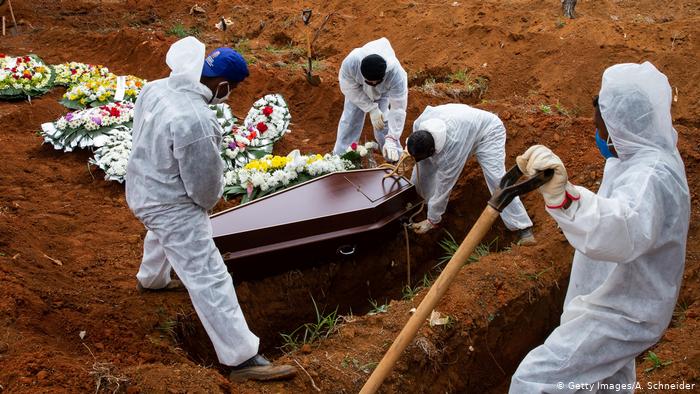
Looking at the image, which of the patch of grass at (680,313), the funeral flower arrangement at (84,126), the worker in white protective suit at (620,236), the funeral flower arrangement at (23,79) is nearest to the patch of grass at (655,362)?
the patch of grass at (680,313)

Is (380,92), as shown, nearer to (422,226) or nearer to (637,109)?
(422,226)

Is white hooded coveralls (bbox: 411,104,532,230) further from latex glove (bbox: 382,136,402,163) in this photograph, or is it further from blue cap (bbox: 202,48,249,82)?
blue cap (bbox: 202,48,249,82)

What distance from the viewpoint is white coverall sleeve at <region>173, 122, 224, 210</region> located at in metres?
3.43

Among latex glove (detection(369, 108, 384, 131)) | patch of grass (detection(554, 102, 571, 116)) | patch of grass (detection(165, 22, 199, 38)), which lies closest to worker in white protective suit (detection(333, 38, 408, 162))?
latex glove (detection(369, 108, 384, 131))

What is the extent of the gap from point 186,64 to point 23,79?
590cm

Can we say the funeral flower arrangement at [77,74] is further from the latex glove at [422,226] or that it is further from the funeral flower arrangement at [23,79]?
the latex glove at [422,226]

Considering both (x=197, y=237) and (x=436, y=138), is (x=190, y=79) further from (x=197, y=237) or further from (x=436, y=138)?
(x=436, y=138)

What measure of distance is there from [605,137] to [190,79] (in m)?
2.21

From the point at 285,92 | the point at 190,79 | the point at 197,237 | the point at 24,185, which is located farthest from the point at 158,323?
the point at 285,92

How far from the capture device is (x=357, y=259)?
16.9 ft

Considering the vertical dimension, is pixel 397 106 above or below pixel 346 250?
above

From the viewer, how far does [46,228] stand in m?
5.32

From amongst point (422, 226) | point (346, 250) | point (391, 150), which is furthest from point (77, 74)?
point (422, 226)

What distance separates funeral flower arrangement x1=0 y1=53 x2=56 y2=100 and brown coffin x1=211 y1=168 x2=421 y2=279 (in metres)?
5.18
